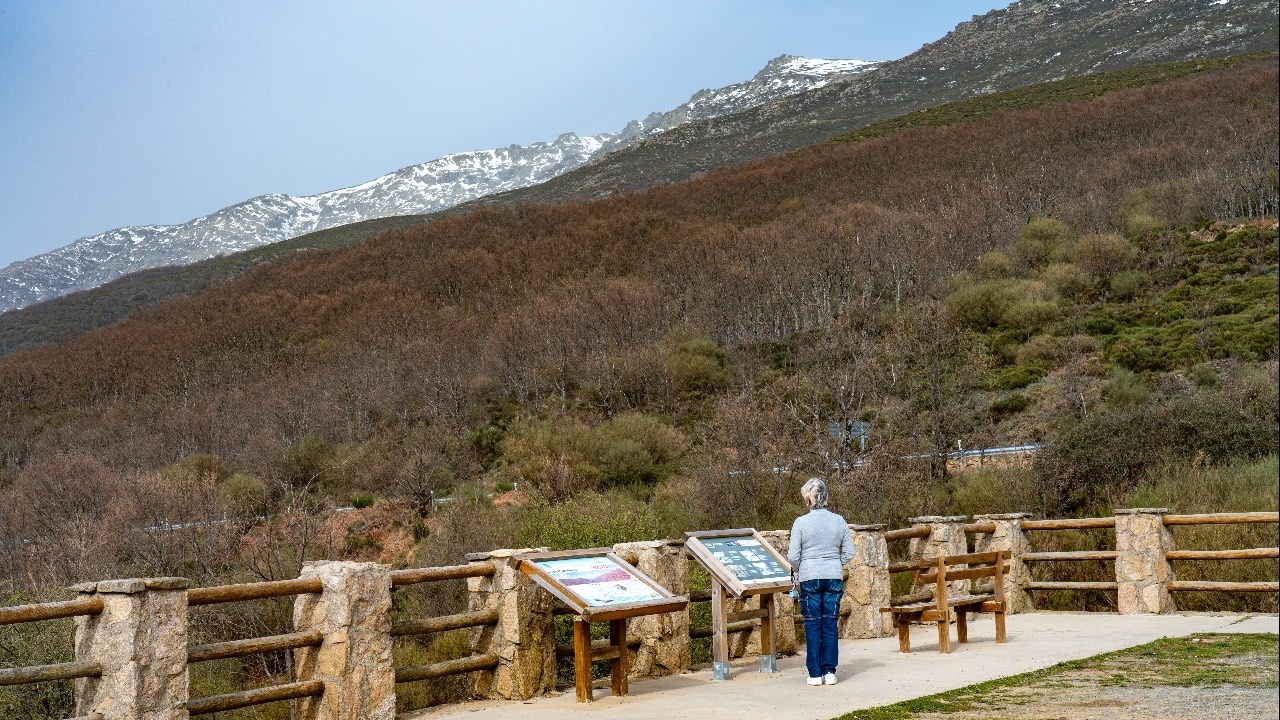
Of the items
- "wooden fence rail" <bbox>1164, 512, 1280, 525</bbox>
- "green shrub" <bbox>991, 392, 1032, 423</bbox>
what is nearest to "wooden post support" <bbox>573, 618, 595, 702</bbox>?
"wooden fence rail" <bbox>1164, 512, 1280, 525</bbox>

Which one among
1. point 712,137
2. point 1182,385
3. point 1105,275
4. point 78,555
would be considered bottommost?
point 78,555

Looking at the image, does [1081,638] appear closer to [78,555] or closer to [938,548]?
[938,548]

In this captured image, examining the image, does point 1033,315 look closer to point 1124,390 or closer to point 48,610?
point 1124,390

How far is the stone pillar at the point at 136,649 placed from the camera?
7160 millimetres

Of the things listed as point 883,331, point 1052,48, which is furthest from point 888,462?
point 1052,48

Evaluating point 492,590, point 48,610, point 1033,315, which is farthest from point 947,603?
point 1033,315

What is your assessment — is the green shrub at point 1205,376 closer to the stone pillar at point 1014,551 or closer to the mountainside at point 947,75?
the stone pillar at point 1014,551

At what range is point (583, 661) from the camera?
362 inches

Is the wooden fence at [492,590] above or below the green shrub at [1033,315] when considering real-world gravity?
below

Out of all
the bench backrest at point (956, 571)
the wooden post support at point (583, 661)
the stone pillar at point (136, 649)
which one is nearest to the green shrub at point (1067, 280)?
the bench backrest at point (956, 571)

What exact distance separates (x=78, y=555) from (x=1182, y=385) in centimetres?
2746

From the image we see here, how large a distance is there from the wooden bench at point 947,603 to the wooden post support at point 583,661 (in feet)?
11.4

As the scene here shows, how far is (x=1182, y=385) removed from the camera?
105 feet

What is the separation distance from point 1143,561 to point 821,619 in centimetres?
562
